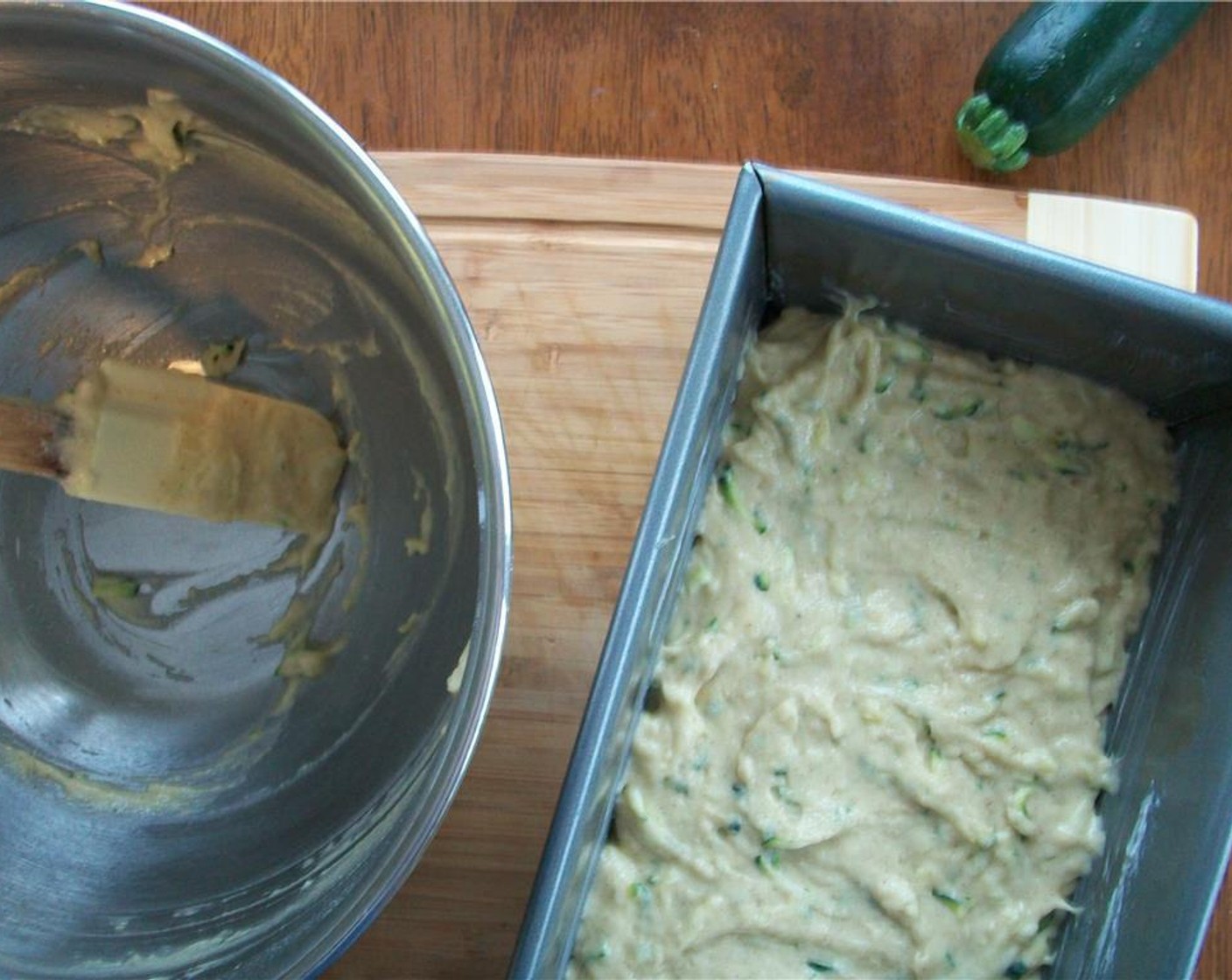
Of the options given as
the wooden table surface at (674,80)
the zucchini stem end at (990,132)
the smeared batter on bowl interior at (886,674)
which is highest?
the wooden table surface at (674,80)

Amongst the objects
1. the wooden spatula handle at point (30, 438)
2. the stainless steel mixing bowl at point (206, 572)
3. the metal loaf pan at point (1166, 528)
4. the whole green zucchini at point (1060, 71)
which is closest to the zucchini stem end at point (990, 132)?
the whole green zucchini at point (1060, 71)

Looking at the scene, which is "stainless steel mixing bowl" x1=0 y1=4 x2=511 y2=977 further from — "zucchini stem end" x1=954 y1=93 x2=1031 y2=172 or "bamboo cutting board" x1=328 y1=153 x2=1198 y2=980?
"zucchini stem end" x1=954 y1=93 x2=1031 y2=172

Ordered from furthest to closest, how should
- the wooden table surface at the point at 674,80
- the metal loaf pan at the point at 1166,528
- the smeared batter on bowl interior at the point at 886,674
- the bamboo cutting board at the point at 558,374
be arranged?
the wooden table surface at the point at 674,80 < the bamboo cutting board at the point at 558,374 < the smeared batter on bowl interior at the point at 886,674 < the metal loaf pan at the point at 1166,528

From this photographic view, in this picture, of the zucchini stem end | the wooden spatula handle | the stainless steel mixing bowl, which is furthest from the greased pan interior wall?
the wooden spatula handle

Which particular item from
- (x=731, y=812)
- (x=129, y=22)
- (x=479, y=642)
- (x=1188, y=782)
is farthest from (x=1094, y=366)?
(x=129, y=22)

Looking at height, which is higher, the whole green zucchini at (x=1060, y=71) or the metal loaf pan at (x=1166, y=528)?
the whole green zucchini at (x=1060, y=71)

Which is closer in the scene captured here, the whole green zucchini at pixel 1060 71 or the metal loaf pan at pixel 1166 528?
the metal loaf pan at pixel 1166 528

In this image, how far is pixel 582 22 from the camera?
1555 millimetres

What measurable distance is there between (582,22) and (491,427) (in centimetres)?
82

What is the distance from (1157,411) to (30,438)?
125cm

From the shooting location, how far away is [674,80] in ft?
5.08

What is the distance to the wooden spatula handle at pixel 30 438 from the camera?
1189mm

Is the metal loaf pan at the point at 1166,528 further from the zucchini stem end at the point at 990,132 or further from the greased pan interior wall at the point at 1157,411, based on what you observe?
the zucchini stem end at the point at 990,132

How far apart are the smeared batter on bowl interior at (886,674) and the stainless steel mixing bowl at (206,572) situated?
0.28 meters
